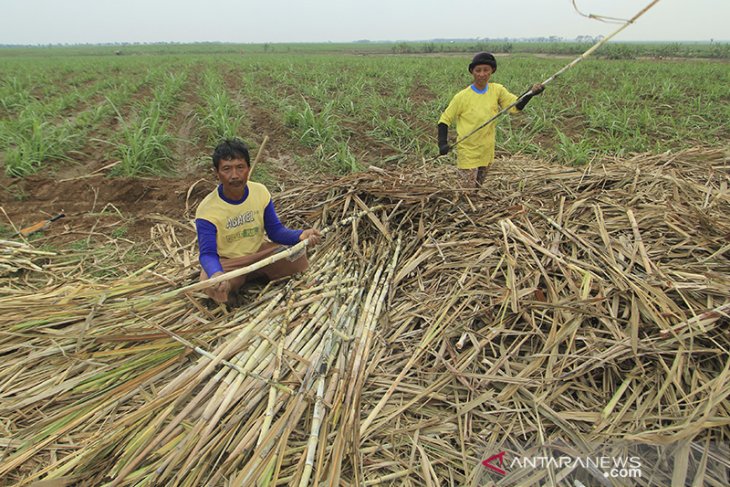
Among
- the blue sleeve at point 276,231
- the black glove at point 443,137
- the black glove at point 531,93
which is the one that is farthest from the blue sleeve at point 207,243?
the black glove at point 531,93

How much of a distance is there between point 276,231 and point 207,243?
0.43 m

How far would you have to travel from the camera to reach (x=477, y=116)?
325cm

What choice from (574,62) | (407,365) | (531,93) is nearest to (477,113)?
(531,93)

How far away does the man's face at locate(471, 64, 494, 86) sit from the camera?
3.06m

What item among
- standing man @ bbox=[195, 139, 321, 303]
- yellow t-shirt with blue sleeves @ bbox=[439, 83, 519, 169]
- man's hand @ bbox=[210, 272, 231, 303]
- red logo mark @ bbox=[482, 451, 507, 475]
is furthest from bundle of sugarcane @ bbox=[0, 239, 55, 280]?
yellow t-shirt with blue sleeves @ bbox=[439, 83, 519, 169]

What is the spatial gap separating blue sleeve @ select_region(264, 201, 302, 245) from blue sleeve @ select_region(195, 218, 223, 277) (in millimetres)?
345

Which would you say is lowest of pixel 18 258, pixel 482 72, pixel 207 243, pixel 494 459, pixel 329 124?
pixel 494 459

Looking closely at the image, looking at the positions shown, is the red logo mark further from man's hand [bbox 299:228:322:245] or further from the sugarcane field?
man's hand [bbox 299:228:322:245]

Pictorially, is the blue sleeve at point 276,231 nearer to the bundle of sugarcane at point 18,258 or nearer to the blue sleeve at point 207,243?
the blue sleeve at point 207,243

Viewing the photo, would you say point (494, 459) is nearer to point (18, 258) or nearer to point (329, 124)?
point (18, 258)

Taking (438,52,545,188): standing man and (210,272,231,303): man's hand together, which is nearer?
(210,272,231,303): man's hand

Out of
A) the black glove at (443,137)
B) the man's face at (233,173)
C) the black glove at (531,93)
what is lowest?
the black glove at (443,137)

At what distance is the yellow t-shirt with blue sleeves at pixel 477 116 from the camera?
3.25 m

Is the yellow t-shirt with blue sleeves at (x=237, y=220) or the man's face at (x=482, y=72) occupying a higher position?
the man's face at (x=482, y=72)
